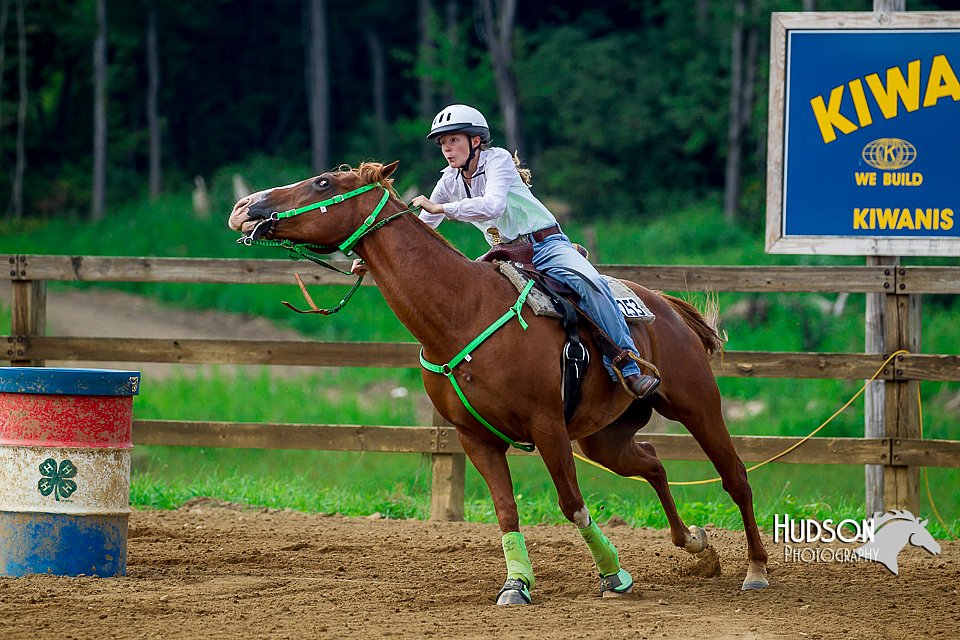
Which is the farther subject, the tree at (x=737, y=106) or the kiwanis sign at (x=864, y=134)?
the tree at (x=737, y=106)

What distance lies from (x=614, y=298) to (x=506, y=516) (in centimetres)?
131

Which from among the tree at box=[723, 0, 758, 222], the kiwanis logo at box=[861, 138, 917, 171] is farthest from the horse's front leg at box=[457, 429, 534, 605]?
the tree at box=[723, 0, 758, 222]

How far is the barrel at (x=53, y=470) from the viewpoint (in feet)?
19.1

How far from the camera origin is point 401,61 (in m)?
35.4

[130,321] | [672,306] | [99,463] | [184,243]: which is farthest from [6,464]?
[184,243]

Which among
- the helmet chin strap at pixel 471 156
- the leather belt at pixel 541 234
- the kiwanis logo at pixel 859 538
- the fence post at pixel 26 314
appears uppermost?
the helmet chin strap at pixel 471 156

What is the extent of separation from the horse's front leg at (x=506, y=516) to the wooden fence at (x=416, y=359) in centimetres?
211

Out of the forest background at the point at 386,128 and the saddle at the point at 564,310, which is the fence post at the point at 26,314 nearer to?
the saddle at the point at 564,310

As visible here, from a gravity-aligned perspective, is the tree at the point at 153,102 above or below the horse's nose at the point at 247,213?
above

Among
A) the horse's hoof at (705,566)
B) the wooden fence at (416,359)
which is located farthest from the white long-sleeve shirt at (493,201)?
the horse's hoof at (705,566)

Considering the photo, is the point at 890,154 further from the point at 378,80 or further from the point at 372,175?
the point at 378,80

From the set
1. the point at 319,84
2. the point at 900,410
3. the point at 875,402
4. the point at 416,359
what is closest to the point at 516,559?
the point at 416,359

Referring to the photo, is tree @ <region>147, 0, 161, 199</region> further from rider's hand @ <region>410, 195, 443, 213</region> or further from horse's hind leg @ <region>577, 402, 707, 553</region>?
rider's hand @ <region>410, 195, 443, 213</region>

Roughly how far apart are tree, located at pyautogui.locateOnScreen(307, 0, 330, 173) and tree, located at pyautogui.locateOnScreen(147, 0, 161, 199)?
162 inches
